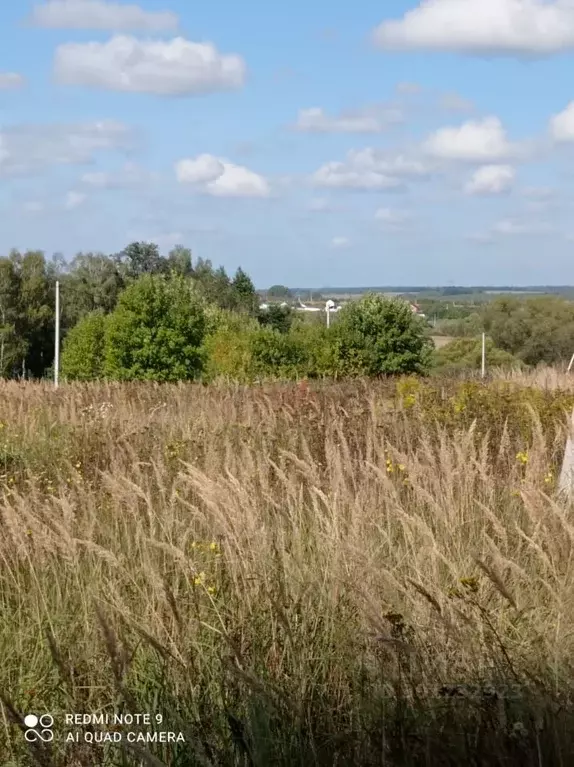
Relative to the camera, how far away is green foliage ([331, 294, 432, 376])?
112 ft

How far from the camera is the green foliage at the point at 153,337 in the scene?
27.7 metres

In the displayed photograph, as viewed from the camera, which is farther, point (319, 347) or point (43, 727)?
point (319, 347)

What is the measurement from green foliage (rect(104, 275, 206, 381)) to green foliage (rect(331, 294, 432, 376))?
20.5 feet

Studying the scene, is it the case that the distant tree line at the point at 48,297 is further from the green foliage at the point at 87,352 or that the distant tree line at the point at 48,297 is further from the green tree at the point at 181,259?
the green foliage at the point at 87,352

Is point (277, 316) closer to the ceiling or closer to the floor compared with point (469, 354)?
closer to the ceiling

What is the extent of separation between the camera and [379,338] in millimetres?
35281

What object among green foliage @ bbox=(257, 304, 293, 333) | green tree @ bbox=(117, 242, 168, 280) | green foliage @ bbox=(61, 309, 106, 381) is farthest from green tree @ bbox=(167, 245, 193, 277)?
green foliage @ bbox=(61, 309, 106, 381)

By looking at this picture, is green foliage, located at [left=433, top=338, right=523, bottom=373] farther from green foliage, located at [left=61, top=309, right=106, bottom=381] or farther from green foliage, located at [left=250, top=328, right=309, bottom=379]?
green foliage, located at [left=250, top=328, right=309, bottom=379]

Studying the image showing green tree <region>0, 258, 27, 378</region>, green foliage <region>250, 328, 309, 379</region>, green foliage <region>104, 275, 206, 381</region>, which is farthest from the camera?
green tree <region>0, 258, 27, 378</region>

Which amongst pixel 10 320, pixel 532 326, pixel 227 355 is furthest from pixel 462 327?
pixel 227 355

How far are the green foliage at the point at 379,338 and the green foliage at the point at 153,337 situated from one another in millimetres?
6238

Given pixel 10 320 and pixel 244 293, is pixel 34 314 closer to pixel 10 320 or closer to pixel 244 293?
pixel 10 320

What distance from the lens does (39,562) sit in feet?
12.4

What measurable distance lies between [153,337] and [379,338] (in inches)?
391
